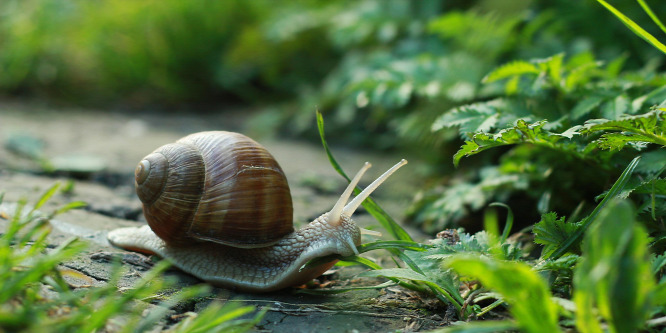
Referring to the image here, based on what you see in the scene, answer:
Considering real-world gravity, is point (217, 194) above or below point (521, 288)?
above

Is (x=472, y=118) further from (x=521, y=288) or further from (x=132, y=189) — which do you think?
(x=132, y=189)

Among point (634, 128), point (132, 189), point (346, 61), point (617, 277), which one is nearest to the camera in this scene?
Answer: point (617, 277)

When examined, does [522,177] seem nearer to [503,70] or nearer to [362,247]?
[503,70]

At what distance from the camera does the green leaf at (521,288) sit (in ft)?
3.74

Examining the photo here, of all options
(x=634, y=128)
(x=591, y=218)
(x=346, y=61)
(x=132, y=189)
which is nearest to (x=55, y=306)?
(x=591, y=218)

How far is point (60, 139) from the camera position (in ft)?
13.7

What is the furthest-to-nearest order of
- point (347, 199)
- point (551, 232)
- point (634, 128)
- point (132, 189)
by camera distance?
point (132, 189) < point (347, 199) < point (551, 232) < point (634, 128)

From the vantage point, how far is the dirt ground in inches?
68.6

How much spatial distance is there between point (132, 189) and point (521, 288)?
2.56 meters

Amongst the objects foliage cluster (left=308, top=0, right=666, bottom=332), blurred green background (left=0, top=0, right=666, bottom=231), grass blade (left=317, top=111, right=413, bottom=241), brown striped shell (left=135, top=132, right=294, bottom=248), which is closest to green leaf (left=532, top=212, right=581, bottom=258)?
foliage cluster (left=308, top=0, right=666, bottom=332)

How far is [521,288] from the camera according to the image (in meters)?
1.18

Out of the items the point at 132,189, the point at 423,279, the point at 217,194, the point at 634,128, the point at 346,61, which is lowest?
the point at 423,279

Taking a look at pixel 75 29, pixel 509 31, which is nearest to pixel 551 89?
pixel 509 31

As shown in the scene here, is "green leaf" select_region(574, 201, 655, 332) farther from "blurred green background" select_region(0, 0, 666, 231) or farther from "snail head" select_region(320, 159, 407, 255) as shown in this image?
"blurred green background" select_region(0, 0, 666, 231)
